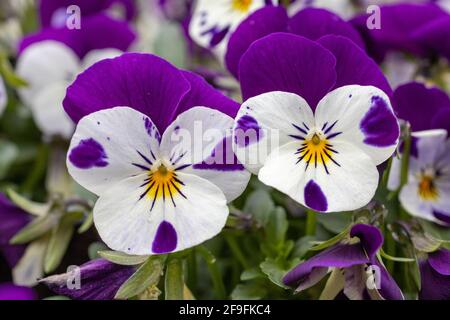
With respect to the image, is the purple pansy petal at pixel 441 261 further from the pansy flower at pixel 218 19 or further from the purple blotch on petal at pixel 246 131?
the pansy flower at pixel 218 19

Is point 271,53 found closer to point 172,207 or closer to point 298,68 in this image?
point 298,68

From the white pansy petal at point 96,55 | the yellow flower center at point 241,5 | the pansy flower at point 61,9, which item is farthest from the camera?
the pansy flower at point 61,9

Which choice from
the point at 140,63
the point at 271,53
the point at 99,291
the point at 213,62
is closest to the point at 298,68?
the point at 271,53

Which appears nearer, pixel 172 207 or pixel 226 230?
pixel 172 207

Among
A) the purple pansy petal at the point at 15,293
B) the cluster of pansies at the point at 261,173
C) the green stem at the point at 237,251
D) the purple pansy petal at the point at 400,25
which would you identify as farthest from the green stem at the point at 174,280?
the purple pansy petal at the point at 400,25

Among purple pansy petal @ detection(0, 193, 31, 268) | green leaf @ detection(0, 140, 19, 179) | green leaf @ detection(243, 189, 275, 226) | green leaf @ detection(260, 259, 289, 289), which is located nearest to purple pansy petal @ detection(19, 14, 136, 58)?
green leaf @ detection(0, 140, 19, 179)
